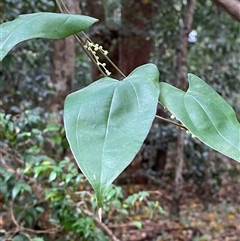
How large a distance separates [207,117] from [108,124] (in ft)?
0.27

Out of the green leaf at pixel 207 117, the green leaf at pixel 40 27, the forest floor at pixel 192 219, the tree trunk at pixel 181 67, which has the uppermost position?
the green leaf at pixel 40 27

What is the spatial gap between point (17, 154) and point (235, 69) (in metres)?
1.70

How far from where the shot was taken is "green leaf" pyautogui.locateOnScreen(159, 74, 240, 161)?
27 centimetres

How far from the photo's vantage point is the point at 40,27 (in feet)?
0.98

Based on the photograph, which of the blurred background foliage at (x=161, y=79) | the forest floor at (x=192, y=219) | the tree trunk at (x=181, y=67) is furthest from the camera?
the tree trunk at (x=181, y=67)

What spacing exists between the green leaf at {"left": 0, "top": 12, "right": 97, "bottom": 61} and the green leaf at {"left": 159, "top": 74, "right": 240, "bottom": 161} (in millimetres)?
86

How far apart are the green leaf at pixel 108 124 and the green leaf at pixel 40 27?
0.05 metres

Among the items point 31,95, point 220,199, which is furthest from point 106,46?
point 220,199

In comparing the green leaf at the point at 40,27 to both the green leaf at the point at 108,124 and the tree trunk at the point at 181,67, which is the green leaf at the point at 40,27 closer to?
the green leaf at the point at 108,124

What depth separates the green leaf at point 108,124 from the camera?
0.22 meters

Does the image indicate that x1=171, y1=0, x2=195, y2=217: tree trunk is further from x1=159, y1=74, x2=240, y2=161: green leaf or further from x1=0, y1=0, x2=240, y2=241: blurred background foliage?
x1=159, y1=74, x2=240, y2=161: green leaf

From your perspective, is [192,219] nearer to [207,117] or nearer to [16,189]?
[16,189]

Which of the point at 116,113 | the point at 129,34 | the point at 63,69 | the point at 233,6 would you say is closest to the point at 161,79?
the point at 129,34

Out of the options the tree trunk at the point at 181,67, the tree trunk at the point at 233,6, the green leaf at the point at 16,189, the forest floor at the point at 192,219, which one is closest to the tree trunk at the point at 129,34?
the tree trunk at the point at 181,67
